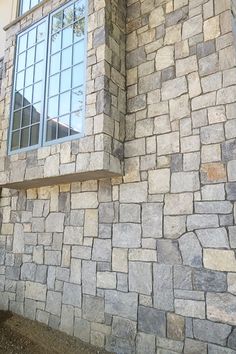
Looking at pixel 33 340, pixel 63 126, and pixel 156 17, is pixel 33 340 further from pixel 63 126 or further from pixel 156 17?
pixel 156 17

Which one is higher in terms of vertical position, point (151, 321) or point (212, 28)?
point (212, 28)

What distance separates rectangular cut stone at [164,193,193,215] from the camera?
3044 mm

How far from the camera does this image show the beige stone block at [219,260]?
271cm

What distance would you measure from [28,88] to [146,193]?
8.01 ft

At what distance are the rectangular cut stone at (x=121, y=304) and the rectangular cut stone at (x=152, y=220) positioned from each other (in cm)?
69

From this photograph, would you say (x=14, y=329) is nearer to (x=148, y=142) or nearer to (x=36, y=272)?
(x=36, y=272)

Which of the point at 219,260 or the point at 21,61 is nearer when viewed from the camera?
the point at 219,260

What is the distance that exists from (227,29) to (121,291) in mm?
2968

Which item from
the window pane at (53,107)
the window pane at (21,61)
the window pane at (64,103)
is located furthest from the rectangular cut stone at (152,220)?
the window pane at (21,61)

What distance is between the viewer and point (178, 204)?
3113 mm

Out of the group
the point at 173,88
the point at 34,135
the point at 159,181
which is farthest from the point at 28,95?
the point at 159,181

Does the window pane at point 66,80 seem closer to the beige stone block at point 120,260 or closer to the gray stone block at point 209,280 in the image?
the beige stone block at point 120,260

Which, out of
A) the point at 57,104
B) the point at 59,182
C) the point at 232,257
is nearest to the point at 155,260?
the point at 232,257

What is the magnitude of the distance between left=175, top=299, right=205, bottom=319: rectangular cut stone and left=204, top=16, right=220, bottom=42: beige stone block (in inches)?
105
